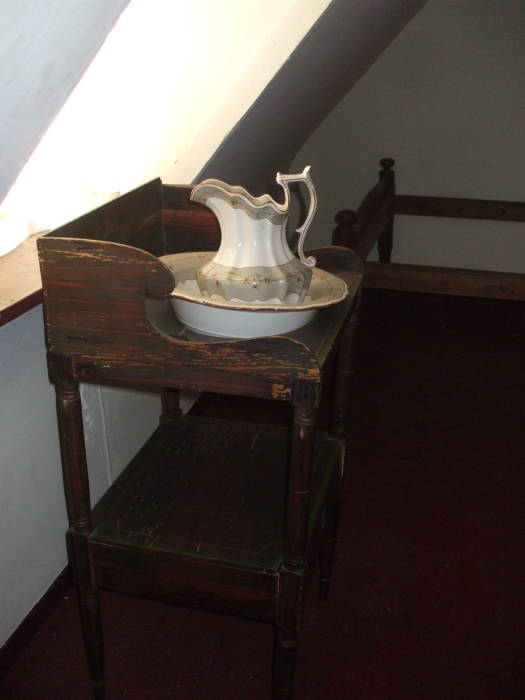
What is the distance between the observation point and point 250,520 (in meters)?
1.19

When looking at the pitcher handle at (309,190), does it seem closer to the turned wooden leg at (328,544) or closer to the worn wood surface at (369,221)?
the turned wooden leg at (328,544)

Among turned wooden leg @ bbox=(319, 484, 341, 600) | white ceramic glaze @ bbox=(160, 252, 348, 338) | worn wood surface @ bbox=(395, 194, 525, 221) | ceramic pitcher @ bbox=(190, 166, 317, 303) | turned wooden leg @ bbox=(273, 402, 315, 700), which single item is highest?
ceramic pitcher @ bbox=(190, 166, 317, 303)

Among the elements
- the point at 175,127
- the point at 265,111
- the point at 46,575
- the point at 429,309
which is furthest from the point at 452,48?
the point at 46,575

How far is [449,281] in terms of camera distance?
2.76 m

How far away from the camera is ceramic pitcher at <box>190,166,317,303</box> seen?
1004 mm

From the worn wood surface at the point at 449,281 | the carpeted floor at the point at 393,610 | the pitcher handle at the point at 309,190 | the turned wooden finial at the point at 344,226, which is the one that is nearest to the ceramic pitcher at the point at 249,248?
the pitcher handle at the point at 309,190

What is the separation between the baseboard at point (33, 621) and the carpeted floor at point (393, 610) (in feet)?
0.07

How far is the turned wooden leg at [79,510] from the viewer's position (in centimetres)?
106

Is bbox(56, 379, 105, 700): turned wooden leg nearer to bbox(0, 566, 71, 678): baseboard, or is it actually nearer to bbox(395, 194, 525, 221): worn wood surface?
bbox(0, 566, 71, 678): baseboard

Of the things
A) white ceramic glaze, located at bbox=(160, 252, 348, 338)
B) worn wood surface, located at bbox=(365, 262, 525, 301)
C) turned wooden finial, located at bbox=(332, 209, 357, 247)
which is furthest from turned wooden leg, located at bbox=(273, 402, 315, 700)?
worn wood surface, located at bbox=(365, 262, 525, 301)

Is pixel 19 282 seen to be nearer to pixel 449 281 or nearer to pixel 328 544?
pixel 328 544

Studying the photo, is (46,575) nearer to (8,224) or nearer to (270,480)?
(270,480)

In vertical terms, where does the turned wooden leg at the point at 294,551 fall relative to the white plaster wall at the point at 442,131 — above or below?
below

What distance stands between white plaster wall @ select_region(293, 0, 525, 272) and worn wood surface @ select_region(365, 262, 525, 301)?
113cm
